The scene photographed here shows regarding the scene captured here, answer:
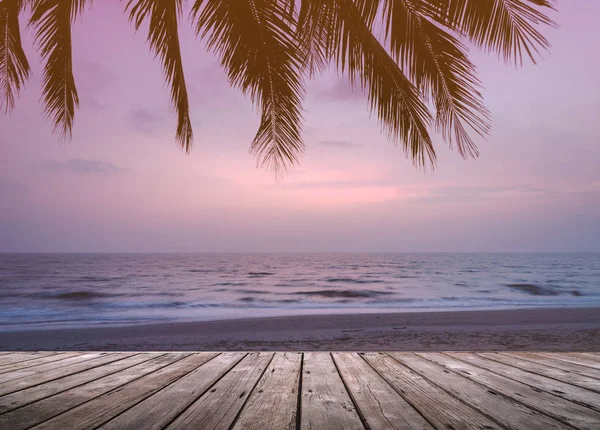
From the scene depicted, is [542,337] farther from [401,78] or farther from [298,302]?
[298,302]

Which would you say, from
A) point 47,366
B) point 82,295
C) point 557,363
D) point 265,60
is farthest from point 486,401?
point 82,295

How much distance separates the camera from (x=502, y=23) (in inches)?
87.9

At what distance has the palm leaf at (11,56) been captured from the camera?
326cm

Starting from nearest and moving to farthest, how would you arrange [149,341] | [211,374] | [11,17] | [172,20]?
[211,374] < [172,20] < [11,17] < [149,341]

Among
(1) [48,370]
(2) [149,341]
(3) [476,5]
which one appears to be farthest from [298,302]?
(3) [476,5]

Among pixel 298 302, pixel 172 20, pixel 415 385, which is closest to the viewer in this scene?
pixel 415 385

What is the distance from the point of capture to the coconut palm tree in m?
2.28

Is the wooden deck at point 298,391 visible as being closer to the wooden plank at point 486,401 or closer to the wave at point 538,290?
the wooden plank at point 486,401

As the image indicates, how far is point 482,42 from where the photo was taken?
2275mm

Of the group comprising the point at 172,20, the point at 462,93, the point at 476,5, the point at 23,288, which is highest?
the point at 172,20

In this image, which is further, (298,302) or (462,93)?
(298,302)

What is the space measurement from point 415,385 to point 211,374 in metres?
1.19

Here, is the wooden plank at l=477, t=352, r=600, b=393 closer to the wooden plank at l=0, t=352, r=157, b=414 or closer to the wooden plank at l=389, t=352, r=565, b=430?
the wooden plank at l=389, t=352, r=565, b=430

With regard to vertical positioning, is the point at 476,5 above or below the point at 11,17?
below
